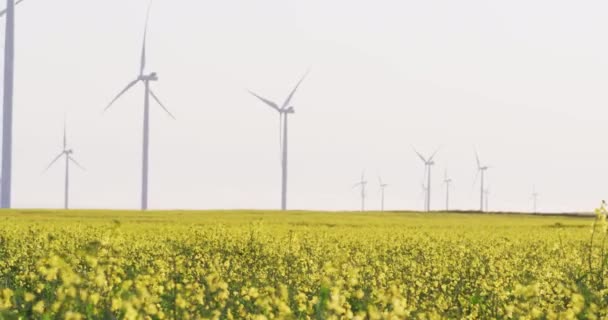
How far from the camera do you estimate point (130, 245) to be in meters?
22.8

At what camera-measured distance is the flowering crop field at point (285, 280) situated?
22.1ft

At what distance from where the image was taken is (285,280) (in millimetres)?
15141

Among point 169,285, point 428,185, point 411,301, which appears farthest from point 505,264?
point 428,185

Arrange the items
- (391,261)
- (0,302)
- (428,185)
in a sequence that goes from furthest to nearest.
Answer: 1. (428,185)
2. (391,261)
3. (0,302)

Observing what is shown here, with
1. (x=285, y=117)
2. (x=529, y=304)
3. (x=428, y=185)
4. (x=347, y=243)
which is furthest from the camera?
(x=428, y=185)

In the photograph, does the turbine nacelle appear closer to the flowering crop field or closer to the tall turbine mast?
the tall turbine mast

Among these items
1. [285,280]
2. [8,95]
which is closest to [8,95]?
[8,95]

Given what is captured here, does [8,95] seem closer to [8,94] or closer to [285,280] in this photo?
[8,94]

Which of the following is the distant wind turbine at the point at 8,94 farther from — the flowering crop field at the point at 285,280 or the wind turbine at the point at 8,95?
the flowering crop field at the point at 285,280

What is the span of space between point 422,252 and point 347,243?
327 centimetres

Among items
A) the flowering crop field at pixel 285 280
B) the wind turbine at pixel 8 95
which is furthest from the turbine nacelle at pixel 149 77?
the flowering crop field at pixel 285 280

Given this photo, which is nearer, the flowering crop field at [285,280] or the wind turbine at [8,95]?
the flowering crop field at [285,280]

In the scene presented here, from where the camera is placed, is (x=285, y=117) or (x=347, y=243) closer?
(x=347, y=243)

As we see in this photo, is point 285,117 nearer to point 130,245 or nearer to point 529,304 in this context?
point 130,245
